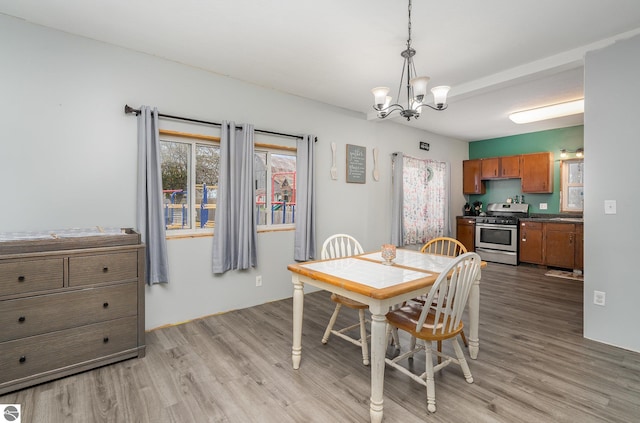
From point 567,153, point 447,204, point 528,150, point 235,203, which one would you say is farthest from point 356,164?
point 567,153

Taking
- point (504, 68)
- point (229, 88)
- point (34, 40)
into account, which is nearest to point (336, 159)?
point (229, 88)

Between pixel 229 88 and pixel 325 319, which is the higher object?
pixel 229 88

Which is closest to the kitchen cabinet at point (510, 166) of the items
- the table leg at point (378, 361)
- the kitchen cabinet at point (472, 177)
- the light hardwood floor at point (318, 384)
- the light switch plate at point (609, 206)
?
the kitchen cabinet at point (472, 177)

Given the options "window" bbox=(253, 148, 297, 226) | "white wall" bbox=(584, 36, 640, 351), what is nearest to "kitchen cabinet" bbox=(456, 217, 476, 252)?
"white wall" bbox=(584, 36, 640, 351)

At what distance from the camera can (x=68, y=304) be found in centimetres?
208

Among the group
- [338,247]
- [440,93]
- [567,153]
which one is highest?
[567,153]

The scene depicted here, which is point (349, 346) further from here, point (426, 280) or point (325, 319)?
point (426, 280)

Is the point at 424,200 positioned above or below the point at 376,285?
above

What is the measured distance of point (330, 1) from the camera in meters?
2.06

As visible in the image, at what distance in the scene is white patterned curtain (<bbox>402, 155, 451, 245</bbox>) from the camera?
536 centimetres

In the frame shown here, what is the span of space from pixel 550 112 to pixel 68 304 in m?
5.77

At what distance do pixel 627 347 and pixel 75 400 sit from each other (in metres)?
3.99

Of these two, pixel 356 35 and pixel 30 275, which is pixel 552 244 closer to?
pixel 356 35

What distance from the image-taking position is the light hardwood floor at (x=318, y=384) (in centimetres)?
175
